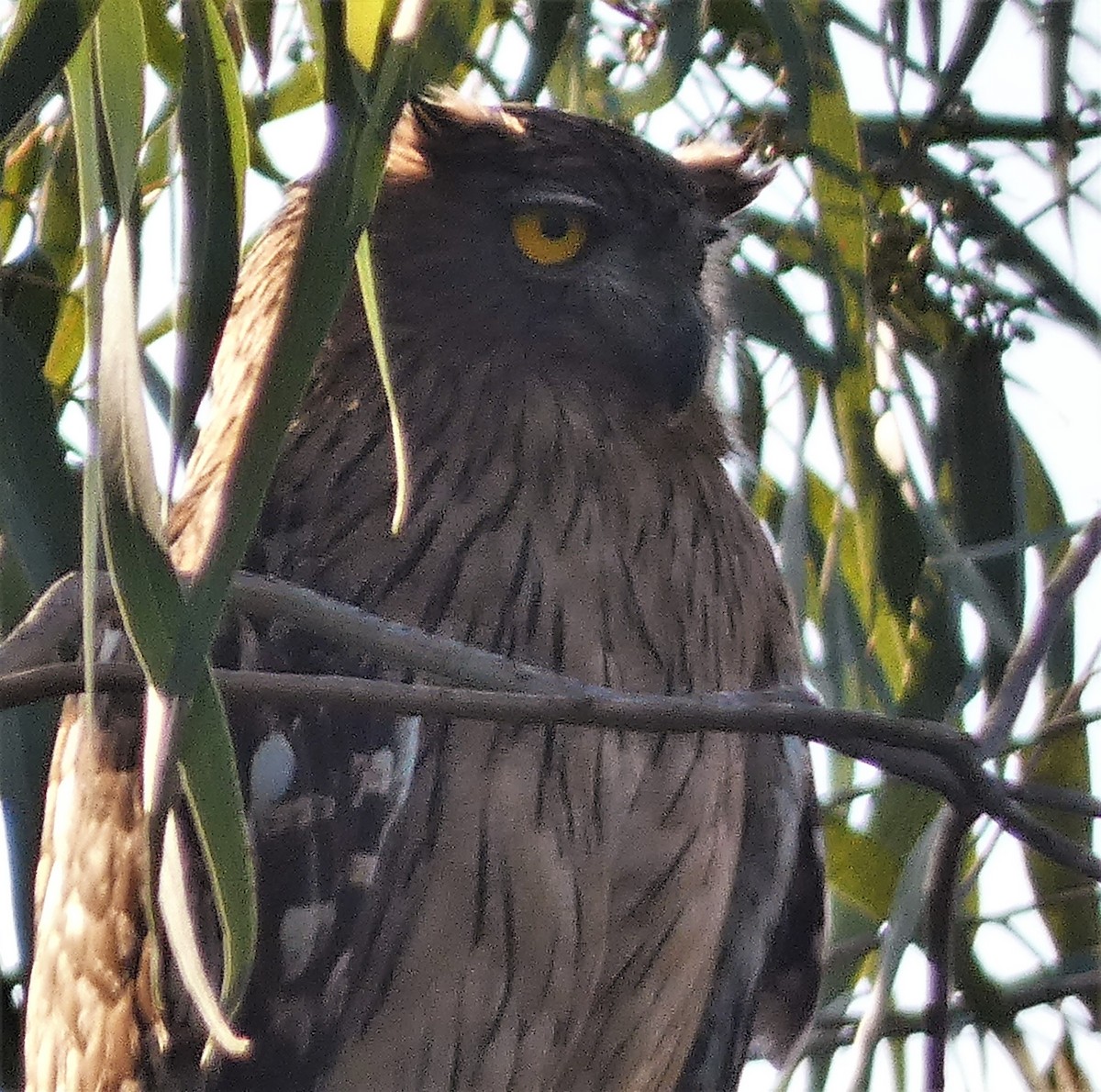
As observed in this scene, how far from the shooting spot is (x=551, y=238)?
1874 millimetres

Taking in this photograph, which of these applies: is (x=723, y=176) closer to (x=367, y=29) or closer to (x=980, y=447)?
(x=980, y=447)

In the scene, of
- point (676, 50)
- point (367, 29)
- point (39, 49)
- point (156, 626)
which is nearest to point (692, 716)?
point (156, 626)

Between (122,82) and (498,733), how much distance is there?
0.76 meters

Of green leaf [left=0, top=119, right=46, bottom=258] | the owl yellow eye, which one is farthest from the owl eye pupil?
green leaf [left=0, top=119, right=46, bottom=258]

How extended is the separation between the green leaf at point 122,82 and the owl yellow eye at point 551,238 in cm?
75

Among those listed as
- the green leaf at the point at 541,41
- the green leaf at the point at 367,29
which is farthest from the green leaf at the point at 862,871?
the green leaf at the point at 367,29

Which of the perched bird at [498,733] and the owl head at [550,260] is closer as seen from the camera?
the perched bird at [498,733]

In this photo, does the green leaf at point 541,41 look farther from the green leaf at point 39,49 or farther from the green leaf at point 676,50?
the green leaf at point 39,49

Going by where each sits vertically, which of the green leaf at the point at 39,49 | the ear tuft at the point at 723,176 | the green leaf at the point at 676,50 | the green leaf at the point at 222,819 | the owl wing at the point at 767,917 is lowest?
the green leaf at the point at 222,819

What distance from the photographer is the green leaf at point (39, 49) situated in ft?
3.46

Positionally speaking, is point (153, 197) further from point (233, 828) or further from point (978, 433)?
point (233, 828)

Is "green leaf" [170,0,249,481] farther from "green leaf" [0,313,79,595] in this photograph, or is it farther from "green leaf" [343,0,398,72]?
"green leaf" [0,313,79,595]

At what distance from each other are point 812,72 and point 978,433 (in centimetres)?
45

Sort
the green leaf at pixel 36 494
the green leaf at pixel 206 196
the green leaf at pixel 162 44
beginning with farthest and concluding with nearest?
the green leaf at pixel 162 44 < the green leaf at pixel 36 494 < the green leaf at pixel 206 196
